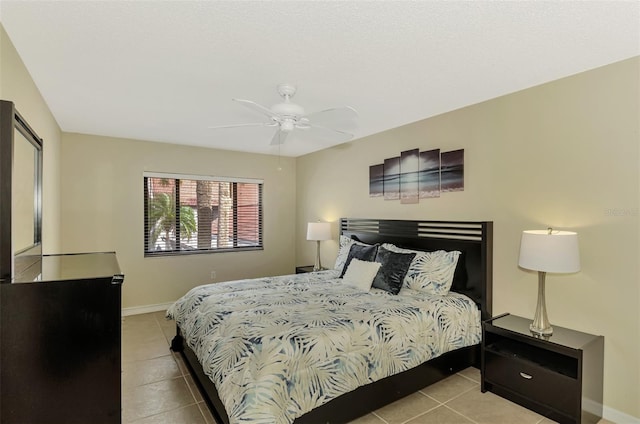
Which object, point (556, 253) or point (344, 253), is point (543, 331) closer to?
point (556, 253)

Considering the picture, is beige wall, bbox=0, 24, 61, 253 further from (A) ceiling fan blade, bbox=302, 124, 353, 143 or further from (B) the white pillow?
(B) the white pillow

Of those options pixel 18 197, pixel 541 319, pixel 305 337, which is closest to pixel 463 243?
pixel 541 319

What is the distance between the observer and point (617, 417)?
2.40 m

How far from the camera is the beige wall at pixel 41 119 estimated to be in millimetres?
2012

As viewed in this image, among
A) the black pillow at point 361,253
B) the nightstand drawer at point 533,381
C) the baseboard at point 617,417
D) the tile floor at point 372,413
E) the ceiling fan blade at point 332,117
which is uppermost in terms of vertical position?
the ceiling fan blade at point 332,117

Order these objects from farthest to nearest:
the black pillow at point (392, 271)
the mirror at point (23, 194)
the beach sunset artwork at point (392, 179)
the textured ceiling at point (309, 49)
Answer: the beach sunset artwork at point (392, 179) → the black pillow at point (392, 271) → the mirror at point (23, 194) → the textured ceiling at point (309, 49)

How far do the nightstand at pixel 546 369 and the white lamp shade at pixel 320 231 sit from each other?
105 inches

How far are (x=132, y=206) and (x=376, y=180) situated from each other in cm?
350

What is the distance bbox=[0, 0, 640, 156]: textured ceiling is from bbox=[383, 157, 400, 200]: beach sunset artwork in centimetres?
89

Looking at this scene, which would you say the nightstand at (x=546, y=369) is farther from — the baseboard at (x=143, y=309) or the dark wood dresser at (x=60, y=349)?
the baseboard at (x=143, y=309)

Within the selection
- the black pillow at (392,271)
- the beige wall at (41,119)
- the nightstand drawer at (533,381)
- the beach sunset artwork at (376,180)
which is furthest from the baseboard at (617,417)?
the beige wall at (41,119)

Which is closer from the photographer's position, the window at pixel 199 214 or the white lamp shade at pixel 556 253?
the white lamp shade at pixel 556 253

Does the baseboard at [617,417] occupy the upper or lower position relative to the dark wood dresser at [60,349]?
lower

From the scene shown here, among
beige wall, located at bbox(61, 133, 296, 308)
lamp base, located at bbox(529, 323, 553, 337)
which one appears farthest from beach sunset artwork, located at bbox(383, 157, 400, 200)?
beige wall, located at bbox(61, 133, 296, 308)
